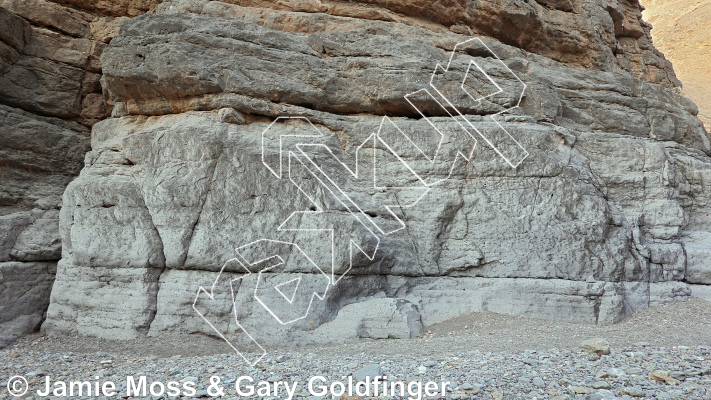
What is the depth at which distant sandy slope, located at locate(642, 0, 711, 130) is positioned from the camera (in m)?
30.8

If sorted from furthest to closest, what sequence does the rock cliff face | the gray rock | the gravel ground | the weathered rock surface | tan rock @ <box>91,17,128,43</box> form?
tan rock @ <box>91,17,128,43</box> → the weathered rock surface → the rock cliff face → the gray rock → the gravel ground

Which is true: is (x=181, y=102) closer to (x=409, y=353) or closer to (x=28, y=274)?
(x=28, y=274)

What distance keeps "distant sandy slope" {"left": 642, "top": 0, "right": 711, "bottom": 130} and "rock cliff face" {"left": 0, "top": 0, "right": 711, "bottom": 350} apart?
2881 centimetres

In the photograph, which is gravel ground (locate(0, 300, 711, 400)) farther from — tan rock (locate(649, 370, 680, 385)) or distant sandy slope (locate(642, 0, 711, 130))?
distant sandy slope (locate(642, 0, 711, 130))

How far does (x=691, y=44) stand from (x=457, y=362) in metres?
41.5

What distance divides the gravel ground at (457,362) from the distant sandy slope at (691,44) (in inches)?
1245

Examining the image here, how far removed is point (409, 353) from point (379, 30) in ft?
21.5

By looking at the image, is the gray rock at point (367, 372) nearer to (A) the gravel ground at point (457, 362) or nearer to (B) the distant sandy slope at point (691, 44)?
(A) the gravel ground at point (457, 362)

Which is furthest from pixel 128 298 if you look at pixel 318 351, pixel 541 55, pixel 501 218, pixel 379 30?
pixel 541 55

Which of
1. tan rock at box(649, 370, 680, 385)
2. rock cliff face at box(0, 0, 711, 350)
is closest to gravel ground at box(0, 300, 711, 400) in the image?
tan rock at box(649, 370, 680, 385)

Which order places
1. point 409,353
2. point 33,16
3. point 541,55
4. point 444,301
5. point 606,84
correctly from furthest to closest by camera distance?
1. point 541,55
2. point 606,84
3. point 33,16
4. point 444,301
5. point 409,353

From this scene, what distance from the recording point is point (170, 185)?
662 centimetres

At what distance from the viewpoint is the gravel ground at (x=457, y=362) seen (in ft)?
12.0
